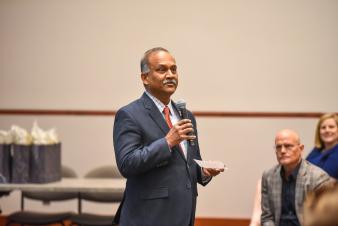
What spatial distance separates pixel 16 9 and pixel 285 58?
3.15 m

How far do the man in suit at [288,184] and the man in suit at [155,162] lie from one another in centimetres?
131

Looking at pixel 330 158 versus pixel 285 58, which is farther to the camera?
pixel 285 58

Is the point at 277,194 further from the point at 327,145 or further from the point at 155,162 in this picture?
the point at 155,162

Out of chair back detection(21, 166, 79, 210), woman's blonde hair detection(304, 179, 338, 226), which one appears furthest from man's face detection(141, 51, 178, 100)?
chair back detection(21, 166, 79, 210)

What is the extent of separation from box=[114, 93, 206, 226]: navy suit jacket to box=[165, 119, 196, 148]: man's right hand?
1.8 inches

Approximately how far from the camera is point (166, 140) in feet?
7.61

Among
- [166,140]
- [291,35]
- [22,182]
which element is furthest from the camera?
[291,35]

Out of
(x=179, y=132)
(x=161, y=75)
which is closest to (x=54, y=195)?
(x=161, y=75)

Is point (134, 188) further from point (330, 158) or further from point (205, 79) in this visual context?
point (205, 79)

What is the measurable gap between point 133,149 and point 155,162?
0.12 metres

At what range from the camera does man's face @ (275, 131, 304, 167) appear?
12.2 feet

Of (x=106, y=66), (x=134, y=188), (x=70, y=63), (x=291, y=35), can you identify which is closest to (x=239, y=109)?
(x=291, y=35)

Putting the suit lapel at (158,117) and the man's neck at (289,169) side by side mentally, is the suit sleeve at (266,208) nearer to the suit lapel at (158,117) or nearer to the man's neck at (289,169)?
the man's neck at (289,169)

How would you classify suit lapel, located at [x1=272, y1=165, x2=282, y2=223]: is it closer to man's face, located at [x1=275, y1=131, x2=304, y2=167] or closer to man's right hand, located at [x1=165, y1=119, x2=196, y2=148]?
man's face, located at [x1=275, y1=131, x2=304, y2=167]
